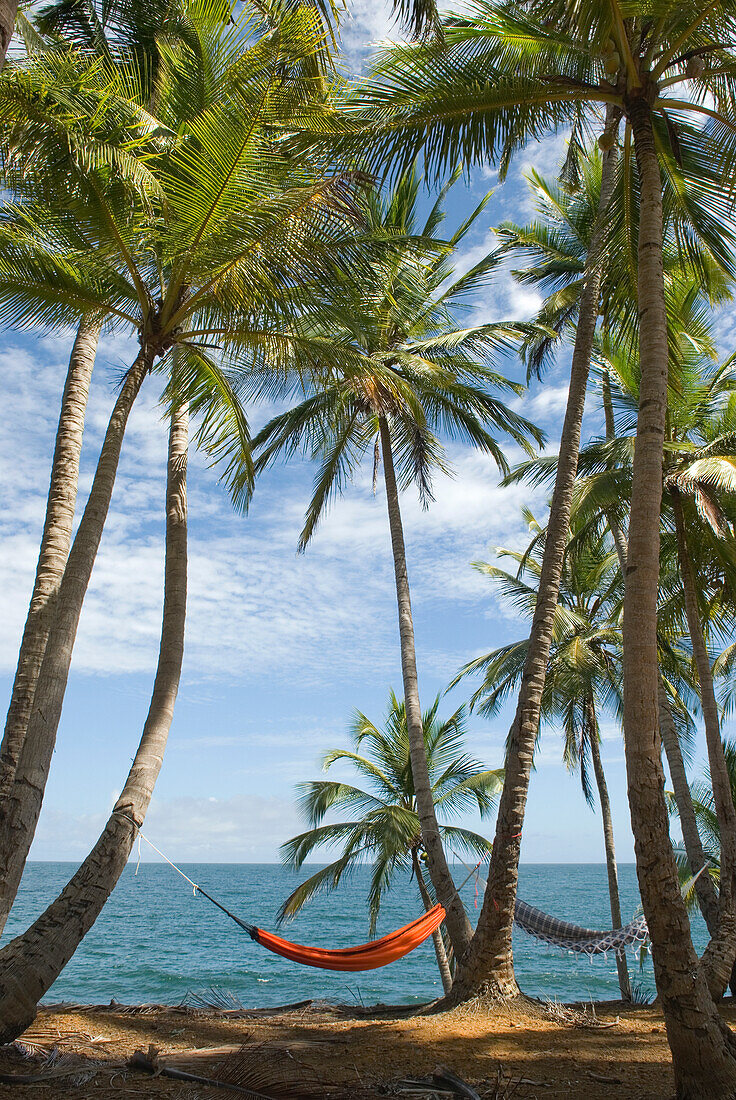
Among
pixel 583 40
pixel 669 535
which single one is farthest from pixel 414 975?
pixel 583 40

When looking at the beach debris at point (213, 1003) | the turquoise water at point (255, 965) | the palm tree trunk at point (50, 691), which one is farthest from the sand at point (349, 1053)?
the turquoise water at point (255, 965)

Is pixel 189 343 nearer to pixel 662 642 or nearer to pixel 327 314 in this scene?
pixel 327 314

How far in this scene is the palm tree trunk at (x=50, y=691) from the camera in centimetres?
437

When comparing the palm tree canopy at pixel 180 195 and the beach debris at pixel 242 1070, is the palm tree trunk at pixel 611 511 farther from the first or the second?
the beach debris at pixel 242 1070

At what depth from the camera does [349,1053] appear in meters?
4.82

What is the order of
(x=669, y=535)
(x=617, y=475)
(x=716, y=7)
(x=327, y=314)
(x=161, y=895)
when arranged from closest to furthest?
(x=716, y=7) < (x=327, y=314) < (x=617, y=475) < (x=669, y=535) < (x=161, y=895)

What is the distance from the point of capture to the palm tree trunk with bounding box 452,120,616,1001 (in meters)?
5.95

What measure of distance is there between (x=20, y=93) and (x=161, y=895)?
62.8 metres

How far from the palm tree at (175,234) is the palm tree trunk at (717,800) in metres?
4.52

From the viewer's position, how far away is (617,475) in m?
8.77

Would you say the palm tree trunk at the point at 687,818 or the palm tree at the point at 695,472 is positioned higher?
the palm tree at the point at 695,472

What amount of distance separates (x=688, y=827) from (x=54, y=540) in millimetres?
6779

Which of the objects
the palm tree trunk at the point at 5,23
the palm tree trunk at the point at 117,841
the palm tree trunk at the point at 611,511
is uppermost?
the palm tree trunk at the point at 611,511

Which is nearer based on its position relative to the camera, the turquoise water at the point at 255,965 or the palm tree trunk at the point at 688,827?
the palm tree trunk at the point at 688,827
